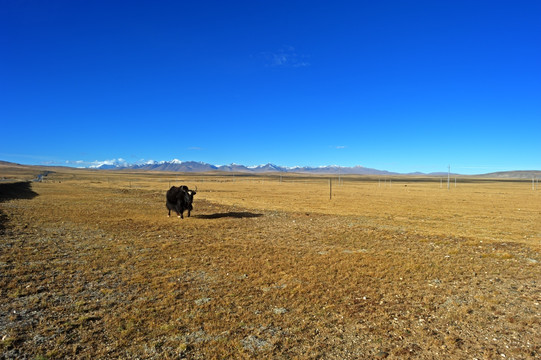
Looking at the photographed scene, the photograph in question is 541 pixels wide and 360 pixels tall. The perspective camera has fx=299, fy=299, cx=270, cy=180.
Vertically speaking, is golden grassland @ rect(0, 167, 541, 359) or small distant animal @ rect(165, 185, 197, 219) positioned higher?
small distant animal @ rect(165, 185, 197, 219)

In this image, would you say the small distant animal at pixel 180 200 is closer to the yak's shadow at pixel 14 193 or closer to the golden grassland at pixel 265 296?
the golden grassland at pixel 265 296

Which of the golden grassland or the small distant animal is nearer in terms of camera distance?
the golden grassland

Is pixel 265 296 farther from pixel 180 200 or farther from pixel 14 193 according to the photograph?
pixel 14 193

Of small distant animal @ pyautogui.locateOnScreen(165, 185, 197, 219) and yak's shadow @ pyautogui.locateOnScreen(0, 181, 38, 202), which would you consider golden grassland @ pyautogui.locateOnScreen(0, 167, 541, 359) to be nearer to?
small distant animal @ pyautogui.locateOnScreen(165, 185, 197, 219)

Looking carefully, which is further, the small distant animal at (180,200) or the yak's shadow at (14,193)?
the yak's shadow at (14,193)

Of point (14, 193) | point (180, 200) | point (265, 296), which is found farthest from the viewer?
point (14, 193)

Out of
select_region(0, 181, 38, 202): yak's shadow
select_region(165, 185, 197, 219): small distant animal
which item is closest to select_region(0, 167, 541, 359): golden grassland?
select_region(165, 185, 197, 219): small distant animal

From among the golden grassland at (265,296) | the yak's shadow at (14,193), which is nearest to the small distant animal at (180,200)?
the golden grassland at (265,296)

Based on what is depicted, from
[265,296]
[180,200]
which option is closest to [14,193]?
[180,200]

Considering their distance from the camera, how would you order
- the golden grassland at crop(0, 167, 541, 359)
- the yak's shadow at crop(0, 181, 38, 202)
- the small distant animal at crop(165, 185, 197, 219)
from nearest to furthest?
the golden grassland at crop(0, 167, 541, 359), the small distant animal at crop(165, 185, 197, 219), the yak's shadow at crop(0, 181, 38, 202)

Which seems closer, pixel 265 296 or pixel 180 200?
pixel 265 296

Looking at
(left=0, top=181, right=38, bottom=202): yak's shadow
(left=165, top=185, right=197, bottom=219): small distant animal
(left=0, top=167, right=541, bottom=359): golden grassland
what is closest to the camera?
(left=0, top=167, right=541, bottom=359): golden grassland

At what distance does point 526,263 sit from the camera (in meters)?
10.9

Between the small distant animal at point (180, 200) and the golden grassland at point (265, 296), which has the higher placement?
the small distant animal at point (180, 200)
